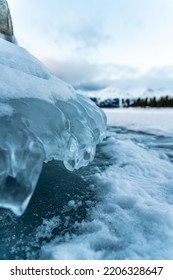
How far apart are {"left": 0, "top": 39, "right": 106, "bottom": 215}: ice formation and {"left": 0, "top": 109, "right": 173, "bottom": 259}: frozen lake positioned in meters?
0.41

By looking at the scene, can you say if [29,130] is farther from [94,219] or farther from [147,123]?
[147,123]

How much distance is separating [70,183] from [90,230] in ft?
3.10

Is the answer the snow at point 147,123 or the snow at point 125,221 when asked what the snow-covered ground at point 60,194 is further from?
the snow at point 147,123

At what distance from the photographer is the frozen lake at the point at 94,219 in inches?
63.1

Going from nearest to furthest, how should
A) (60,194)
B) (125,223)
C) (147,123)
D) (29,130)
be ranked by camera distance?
(29,130) → (125,223) → (60,194) → (147,123)

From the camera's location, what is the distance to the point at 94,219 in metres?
1.96

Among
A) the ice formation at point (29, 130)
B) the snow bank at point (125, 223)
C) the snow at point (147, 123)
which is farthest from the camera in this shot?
the snow at point (147, 123)

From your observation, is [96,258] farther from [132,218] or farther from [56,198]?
[56,198]

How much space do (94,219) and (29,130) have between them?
99 centimetres

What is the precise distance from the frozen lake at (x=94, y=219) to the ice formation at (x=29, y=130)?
412mm

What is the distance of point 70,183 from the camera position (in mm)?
2707

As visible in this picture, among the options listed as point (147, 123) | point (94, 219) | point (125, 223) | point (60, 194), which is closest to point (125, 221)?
point (125, 223)

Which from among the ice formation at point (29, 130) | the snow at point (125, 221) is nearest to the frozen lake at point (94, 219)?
the snow at point (125, 221)

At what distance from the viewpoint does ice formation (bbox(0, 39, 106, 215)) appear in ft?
4.75
